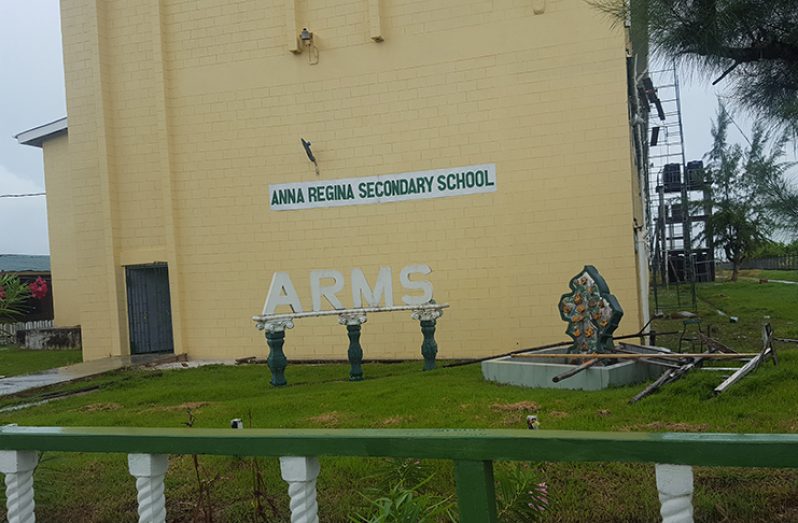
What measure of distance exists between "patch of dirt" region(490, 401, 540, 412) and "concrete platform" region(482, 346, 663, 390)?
1.02 metres

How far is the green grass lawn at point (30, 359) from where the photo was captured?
1359 centimetres

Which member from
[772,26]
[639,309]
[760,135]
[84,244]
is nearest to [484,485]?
[772,26]

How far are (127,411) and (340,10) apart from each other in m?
7.58

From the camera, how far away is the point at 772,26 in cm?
371

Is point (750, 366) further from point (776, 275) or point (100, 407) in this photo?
point (776, 275)

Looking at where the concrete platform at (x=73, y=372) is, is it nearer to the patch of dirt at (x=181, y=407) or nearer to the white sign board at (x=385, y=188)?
the patch of dirt at (x=181, y=407)

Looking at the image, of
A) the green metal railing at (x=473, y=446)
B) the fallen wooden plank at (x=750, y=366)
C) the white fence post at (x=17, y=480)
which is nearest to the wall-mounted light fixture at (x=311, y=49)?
the fallen wooden plank at (x=750, y=366)

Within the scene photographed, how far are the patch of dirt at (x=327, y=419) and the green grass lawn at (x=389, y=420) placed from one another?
0.03 meters

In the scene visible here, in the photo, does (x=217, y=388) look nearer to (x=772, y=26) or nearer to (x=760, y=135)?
(x=760, y=135)

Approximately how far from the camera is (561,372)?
23.7ft

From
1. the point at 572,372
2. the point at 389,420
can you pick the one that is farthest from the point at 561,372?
the point at 389,420

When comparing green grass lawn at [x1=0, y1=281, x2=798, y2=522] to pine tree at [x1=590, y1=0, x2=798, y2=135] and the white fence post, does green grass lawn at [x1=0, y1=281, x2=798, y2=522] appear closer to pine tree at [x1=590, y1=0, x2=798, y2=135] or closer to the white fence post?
the white fence post

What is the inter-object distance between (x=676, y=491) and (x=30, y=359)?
53.2 ft

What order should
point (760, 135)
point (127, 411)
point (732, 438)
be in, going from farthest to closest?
point (127, 411)
point (760, 135)
point (732, 438)
